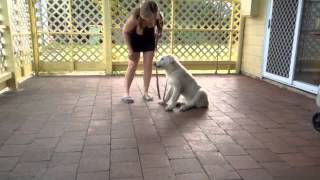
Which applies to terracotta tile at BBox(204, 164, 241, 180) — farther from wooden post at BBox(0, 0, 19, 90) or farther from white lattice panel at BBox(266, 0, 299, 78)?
wooden post at BBox(0, 0, 19, 90)

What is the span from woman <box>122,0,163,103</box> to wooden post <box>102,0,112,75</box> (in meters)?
2.02

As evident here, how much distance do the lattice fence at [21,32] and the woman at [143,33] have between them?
216 cm

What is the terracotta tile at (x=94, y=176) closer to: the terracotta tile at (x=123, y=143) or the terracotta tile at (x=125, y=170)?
the terracotta tile at (x=125, y=170)

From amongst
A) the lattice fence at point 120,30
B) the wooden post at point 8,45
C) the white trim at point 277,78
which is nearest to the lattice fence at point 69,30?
the lattice fence at point 120,30

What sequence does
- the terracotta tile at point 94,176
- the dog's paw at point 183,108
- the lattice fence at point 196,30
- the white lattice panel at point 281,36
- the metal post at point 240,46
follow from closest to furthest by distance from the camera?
the terracotta tile at point 94,176, the dog's paw at point 183,108, the white lattice panel at point 281,36, the lattice fence at point 196,30, the metal post at point 240,46

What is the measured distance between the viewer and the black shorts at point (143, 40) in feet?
12.2

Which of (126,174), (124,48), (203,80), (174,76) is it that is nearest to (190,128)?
(174,76)

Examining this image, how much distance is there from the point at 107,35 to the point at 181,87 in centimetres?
279

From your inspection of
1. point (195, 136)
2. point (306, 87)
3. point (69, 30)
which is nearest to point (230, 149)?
point (195, 136)

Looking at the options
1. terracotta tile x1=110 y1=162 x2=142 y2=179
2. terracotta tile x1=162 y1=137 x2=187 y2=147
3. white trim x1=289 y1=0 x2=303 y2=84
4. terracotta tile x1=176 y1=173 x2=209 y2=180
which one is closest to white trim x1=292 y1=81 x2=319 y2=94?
white trim x1=289 y1=0 x2=303 y2=84

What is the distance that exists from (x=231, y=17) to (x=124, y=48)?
7.66ft

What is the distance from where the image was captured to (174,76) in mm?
3494

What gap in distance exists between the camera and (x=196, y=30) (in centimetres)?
614

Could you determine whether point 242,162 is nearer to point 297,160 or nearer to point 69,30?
point 297,160
